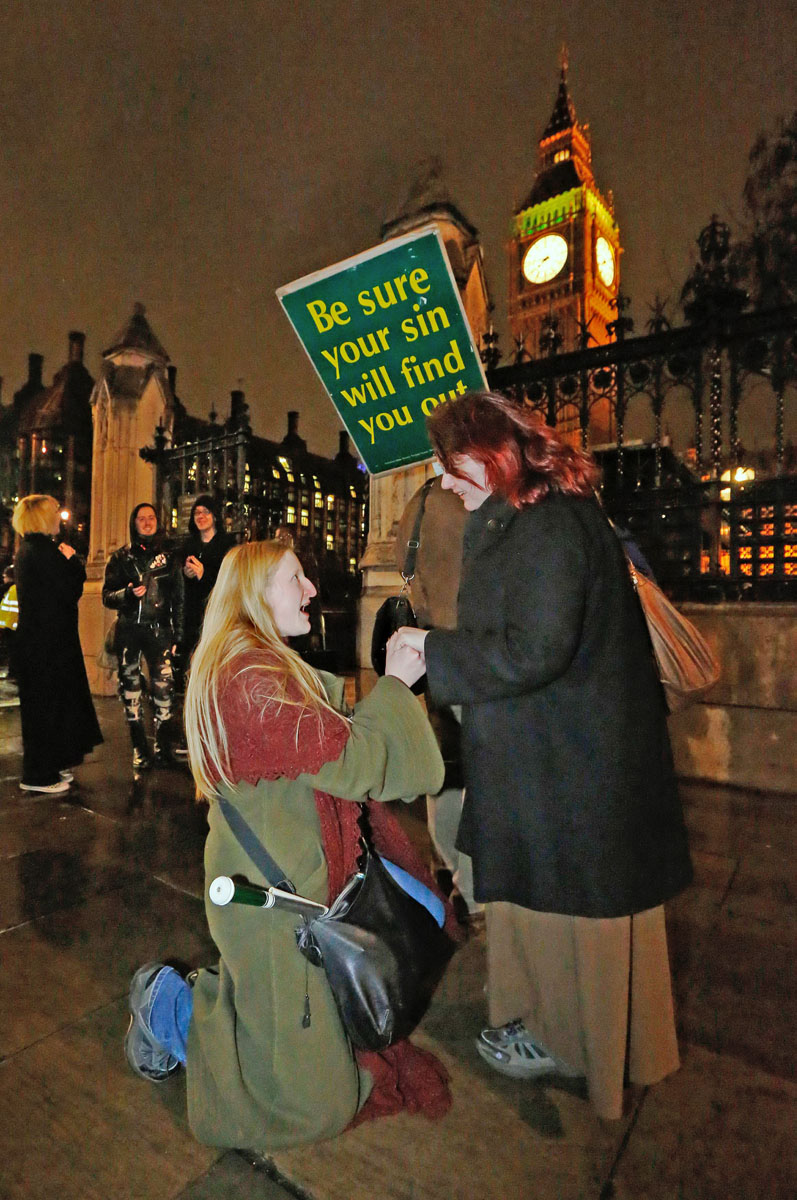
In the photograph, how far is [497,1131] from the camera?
1.62 metres

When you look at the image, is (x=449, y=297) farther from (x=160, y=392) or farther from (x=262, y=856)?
(x=160, y=392)

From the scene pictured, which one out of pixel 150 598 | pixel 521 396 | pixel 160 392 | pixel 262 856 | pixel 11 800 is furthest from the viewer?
pixel 160 392

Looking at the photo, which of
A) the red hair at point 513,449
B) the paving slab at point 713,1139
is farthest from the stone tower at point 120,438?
the paving slab at point 713,1139

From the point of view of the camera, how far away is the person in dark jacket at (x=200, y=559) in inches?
211

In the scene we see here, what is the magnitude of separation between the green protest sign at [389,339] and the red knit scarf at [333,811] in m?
1.39

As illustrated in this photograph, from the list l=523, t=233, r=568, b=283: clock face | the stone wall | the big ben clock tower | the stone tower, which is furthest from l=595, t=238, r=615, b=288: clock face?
the stone wall

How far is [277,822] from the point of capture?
150 centimetres

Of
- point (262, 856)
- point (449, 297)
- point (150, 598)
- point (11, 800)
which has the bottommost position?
point (11, 800)

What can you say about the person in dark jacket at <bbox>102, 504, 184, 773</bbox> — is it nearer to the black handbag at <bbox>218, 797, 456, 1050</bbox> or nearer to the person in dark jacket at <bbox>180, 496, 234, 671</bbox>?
the person in dark jacket at <bbox>180, 496, 234, 671</bbox>

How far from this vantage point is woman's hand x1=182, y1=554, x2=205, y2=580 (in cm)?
534

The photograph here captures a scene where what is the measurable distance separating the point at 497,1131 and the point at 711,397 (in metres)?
4.58

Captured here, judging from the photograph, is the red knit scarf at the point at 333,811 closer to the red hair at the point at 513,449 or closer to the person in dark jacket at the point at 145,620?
the red hair at the point at 513,449

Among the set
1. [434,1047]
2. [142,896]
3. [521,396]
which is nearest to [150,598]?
[142,896]

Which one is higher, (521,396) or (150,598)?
(521,396)
